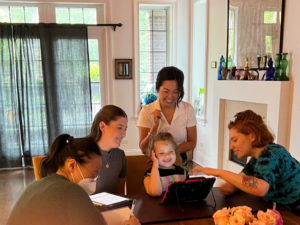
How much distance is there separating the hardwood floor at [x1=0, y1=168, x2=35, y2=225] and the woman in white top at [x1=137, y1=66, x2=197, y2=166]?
168cm

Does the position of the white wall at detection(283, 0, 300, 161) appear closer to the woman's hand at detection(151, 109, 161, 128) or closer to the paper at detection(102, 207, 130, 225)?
the woman's hand at detection(151, 109, 161, 128)

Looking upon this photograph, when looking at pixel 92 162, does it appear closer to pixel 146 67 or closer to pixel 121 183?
pixel 121 183

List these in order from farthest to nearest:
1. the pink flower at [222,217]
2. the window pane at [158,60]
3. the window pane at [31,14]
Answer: the window pane at [158,60], the window pane at [31,14], the pink flower at [222,217]

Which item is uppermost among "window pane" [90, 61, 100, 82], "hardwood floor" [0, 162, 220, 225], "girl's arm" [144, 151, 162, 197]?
"window pane" [90, 61, 100, 82]

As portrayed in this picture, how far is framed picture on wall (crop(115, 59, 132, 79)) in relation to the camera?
4.00 metres

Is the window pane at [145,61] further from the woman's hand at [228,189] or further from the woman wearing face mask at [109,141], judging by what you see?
the woman's hand at [228,189]

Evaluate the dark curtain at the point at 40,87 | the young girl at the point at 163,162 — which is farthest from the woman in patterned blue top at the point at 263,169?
the dark curtain at the point at 40,87

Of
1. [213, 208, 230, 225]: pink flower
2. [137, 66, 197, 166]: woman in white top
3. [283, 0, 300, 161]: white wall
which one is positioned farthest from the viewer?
[283, 0, 300, 161]: white wall

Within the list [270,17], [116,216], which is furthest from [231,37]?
[116,216]

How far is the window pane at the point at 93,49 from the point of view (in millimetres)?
3988

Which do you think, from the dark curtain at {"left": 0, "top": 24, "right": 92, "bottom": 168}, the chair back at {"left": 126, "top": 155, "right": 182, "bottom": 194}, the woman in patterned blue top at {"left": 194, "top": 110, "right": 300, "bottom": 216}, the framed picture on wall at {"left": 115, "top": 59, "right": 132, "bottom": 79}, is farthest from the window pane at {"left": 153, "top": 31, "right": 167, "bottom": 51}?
the woman in patterned blue top at {"left": 194, "top": 110, "right": 300, "bottom": 216}

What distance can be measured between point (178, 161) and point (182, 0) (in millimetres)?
3149

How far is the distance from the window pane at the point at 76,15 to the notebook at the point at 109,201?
3.34 metres

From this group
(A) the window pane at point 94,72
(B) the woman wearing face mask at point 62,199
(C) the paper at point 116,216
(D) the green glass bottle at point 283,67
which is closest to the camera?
(B) the woman wearing face mask at point 62,199
